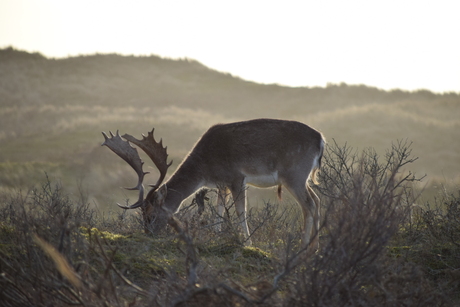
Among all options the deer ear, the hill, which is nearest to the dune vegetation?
the hill

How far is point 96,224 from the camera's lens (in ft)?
28.8

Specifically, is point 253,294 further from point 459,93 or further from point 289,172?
point 459,93

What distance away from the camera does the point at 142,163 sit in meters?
8.43

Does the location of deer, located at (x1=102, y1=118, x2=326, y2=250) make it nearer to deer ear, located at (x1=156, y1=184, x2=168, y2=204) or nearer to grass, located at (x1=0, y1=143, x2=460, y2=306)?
deer ear, located at (x1=156, y1=184, x2=168, y2=204)

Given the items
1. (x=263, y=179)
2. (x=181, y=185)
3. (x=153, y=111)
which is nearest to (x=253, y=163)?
(x=263, y=179)

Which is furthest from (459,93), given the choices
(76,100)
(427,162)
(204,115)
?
(76,100)

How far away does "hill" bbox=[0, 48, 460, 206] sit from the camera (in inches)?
1038

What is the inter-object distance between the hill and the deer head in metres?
12.3

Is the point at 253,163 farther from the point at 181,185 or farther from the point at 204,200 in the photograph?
the point at 204,200

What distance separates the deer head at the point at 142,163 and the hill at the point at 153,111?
1234 centimetres

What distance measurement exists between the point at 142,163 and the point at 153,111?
114ft

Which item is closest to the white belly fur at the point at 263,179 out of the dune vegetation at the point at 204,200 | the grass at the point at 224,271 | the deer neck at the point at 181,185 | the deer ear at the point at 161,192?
the dune vegetation at the point at 204,200

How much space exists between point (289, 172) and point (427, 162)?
25469mm

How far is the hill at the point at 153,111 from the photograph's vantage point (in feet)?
86.5
